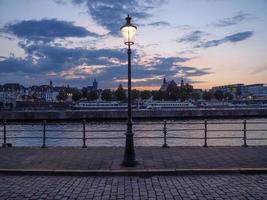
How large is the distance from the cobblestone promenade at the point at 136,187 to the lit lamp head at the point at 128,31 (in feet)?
14.1

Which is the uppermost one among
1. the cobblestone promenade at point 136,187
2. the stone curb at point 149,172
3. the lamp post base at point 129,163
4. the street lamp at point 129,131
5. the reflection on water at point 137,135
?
the street lamp at point 129,131

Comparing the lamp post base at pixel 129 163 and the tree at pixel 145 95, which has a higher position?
the tree at pixel 145 95

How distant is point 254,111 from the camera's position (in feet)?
270

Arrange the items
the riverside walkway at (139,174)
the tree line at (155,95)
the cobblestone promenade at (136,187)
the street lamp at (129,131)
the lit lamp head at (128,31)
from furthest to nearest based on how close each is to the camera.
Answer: the tree line at (155,95)
the lit lamp head at (128,31)
the street lamp at (129,131)
the riverside walkway at (139,174)
the cobblestone promenade at (136,187)

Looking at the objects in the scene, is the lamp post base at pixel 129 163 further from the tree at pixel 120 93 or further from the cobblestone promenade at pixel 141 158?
the tree at pixel 120 93

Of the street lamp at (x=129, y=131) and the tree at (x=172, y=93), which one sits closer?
the street lamp at (x=129, y=131)

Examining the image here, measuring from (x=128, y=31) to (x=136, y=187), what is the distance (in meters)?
4.99

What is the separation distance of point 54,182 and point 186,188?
3.35 m

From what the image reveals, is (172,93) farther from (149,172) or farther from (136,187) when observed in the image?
(136,187)

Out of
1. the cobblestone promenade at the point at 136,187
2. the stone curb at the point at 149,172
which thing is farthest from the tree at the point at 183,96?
the cobblestone promenade at the point at 136,187

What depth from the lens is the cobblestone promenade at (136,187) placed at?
7.99m

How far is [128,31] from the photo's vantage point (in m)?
11.5

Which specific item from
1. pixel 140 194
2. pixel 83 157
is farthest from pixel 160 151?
pixel 140 194

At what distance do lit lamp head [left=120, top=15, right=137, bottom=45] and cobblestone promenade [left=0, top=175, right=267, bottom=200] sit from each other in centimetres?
430
